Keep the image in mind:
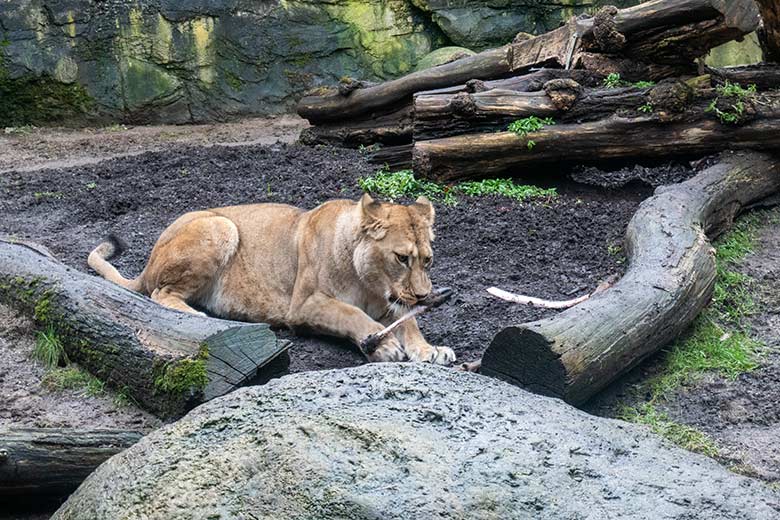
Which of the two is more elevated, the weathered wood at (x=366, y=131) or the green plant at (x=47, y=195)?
the weathered wood at (x=366, y=131)

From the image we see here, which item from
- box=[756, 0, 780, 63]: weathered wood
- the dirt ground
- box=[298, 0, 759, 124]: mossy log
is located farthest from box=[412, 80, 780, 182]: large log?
the dirt ground

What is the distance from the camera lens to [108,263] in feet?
25.3

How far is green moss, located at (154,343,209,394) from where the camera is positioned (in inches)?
196

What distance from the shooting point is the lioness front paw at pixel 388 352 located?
20.3 ft

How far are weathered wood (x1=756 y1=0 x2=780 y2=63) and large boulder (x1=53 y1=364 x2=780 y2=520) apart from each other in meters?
5.85

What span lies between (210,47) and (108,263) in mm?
8335

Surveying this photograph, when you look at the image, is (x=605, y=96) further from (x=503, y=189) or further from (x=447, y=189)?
(x=447, y=189)

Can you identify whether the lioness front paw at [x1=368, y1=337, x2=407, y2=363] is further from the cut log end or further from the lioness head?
the cut log end

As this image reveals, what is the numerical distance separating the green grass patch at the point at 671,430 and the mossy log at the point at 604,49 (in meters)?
4.84

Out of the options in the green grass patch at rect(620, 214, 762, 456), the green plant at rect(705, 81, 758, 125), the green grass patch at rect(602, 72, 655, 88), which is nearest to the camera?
the green grass patch at rect(620, 214, 762, 456)

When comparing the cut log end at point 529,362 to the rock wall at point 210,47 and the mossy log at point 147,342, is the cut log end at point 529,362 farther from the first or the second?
the rock wall at point 210,47

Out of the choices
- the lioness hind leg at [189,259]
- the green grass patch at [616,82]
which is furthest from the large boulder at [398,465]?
the green grass patch at [616,82]

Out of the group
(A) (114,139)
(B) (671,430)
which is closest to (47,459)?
(B) (671,430)

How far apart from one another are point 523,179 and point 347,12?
689cm
